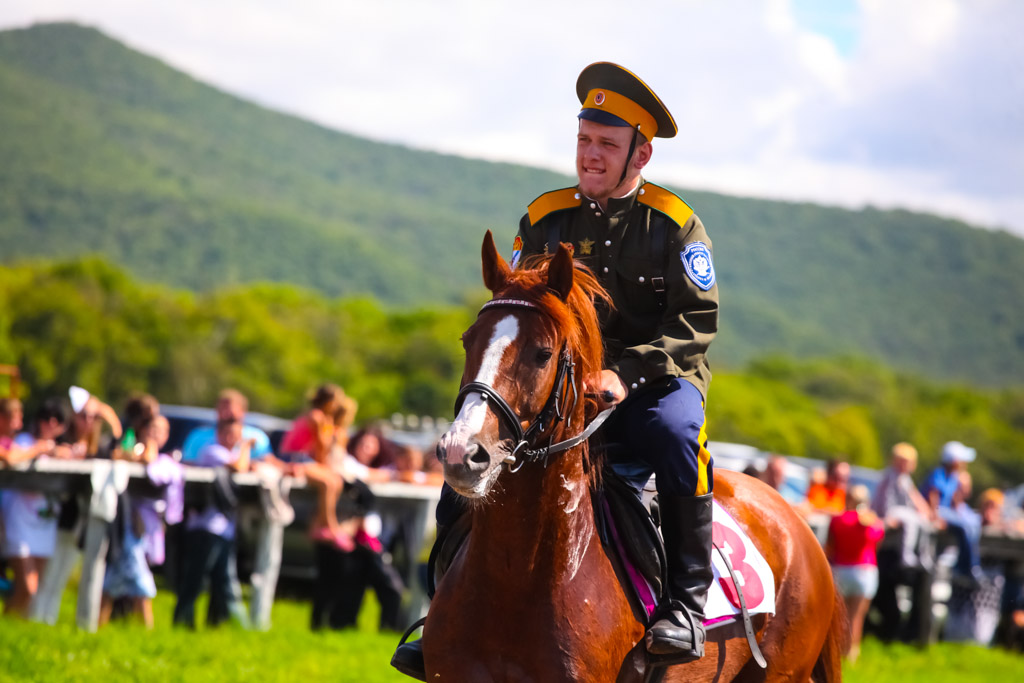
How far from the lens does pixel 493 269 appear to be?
14.5ft

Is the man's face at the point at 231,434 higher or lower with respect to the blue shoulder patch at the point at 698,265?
lower

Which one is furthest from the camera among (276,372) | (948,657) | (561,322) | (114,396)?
(276,372)

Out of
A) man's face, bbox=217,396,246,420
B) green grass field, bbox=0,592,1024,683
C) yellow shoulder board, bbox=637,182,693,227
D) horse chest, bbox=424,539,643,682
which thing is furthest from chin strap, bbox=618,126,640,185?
man's face, bbox=217,396,246,420

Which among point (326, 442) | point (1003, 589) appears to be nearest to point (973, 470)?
point (1003, 589)

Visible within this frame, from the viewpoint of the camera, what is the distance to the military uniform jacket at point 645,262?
188 inches

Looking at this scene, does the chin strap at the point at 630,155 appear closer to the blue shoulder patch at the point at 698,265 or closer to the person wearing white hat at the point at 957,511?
the blue shoulder patch at the point at 698,265

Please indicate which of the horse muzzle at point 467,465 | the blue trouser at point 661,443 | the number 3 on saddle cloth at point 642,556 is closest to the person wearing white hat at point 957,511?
the number 3 on saddle cloth at point 642,556

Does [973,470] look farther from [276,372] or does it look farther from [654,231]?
[654,231]

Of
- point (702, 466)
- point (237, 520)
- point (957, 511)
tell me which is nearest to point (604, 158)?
point (702, 466)

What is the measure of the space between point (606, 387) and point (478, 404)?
28.0 inches

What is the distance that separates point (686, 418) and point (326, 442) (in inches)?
263

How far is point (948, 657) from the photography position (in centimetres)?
1391

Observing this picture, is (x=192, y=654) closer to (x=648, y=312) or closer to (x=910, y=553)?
(x=648, y=312)

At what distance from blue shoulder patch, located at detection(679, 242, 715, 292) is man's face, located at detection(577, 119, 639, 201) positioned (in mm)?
422
